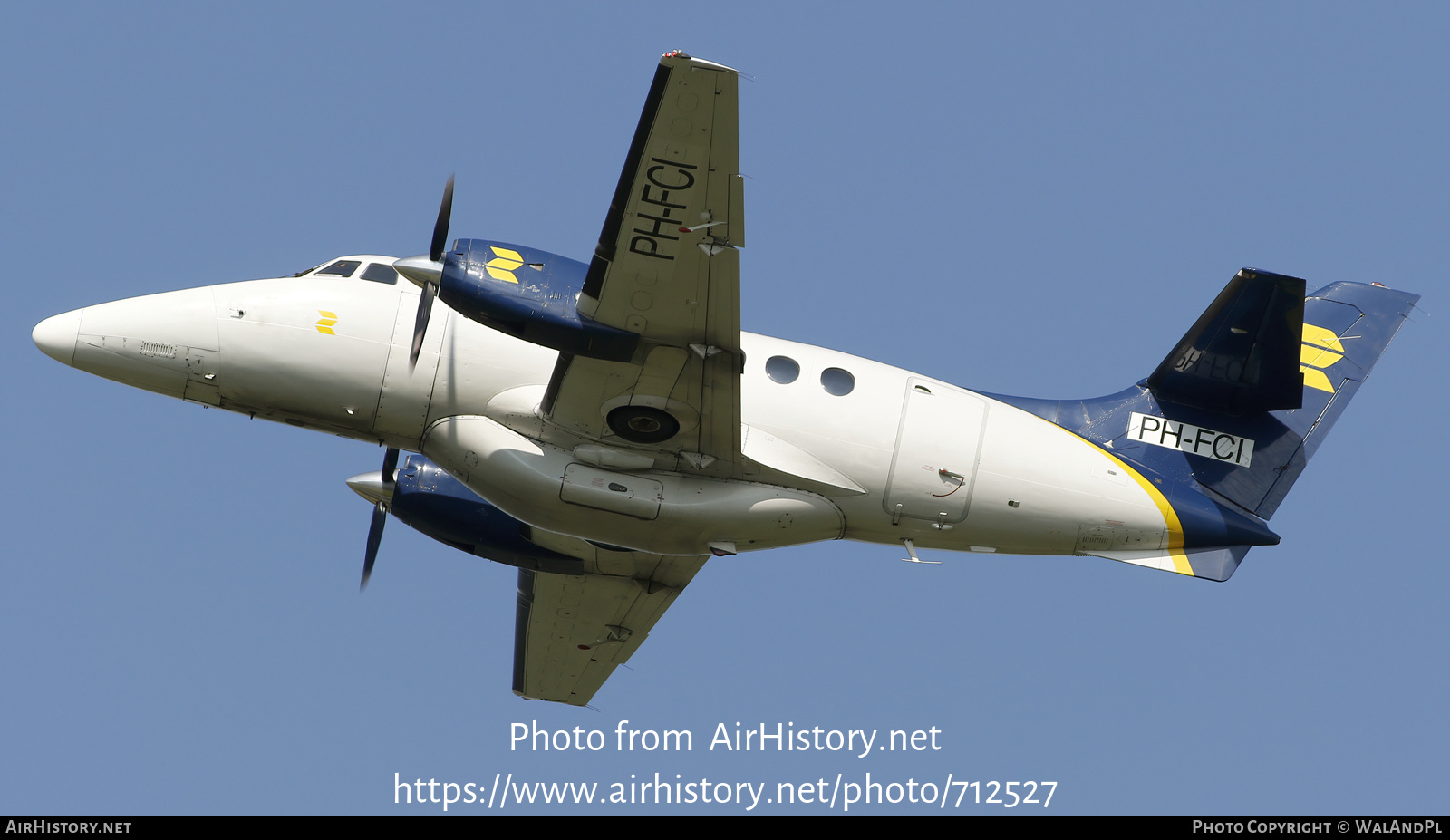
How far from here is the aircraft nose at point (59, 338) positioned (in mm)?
18719

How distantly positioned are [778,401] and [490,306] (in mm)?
4488

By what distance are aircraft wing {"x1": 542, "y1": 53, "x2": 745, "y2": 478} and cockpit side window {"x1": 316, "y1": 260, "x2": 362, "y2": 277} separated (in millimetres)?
3805

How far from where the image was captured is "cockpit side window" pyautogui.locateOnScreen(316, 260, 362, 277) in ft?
63.4

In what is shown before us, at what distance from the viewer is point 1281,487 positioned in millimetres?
20234

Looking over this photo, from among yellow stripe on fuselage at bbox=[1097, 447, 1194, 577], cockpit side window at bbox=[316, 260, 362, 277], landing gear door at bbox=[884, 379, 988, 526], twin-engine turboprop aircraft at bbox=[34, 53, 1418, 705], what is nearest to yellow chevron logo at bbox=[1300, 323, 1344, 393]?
twin-engine turboprop aircraft at bbox=[34, 53, 1418, 705]

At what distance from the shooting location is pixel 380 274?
19.3m

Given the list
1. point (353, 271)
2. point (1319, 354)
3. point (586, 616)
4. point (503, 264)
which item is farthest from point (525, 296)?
point (1319, 354)

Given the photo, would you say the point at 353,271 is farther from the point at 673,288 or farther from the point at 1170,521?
the point at 1170,521

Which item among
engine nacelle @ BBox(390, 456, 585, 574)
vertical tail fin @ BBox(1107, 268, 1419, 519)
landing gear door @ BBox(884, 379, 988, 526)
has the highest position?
vertical tail fin @ BBox(1107, 268, 1419, 519)

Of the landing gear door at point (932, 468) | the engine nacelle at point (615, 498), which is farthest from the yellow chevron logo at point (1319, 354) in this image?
the engine nacelle at point (615, 498)

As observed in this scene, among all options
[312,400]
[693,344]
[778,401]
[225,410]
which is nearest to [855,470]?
[778,401]

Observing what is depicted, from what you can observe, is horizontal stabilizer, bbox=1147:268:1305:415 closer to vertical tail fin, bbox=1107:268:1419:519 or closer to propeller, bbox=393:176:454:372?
vertical tail fin, bbox=1107:268:1419:519

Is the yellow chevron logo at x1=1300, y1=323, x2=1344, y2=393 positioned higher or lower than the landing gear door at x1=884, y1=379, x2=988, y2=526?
higher

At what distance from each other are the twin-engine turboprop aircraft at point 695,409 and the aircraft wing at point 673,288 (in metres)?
0.04
